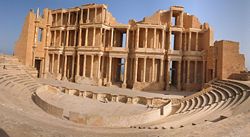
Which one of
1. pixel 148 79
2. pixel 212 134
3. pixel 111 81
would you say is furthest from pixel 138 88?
pixel 212 134

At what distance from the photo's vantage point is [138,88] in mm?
32750

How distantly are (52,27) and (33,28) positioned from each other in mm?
3398

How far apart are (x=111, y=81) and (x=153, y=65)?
719cm

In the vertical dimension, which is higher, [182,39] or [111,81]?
[182,39]

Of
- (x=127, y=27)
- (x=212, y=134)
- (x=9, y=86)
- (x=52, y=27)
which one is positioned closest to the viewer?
(x=212, y=134)

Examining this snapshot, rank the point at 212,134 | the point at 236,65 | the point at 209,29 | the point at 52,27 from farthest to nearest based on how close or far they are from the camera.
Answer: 1. the point at 52,27
2. the point at 209,29
3. the point at 236,65
4. the point at 212,134

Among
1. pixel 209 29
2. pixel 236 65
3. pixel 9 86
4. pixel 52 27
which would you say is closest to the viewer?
pixel 9 86

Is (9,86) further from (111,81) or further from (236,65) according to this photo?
(236,65)

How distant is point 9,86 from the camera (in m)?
19.4

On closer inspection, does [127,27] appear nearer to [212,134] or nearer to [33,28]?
[33,28]

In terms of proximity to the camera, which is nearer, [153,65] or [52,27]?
[153,65]

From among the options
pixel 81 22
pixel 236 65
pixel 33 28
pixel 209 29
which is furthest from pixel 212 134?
pixel 33 28

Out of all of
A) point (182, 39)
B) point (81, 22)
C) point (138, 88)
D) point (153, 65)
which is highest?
point (81, 22)

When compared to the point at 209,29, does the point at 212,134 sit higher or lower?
lower
